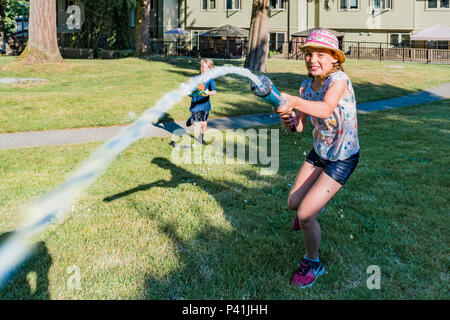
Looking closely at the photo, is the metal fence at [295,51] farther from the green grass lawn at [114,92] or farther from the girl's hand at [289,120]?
the girl's hand at [289,120]

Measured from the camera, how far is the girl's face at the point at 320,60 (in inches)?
142

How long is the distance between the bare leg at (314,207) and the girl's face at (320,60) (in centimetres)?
90

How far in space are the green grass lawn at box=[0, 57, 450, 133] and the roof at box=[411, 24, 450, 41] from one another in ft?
40.2

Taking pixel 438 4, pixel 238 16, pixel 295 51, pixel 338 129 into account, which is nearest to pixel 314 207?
pixel 338 129

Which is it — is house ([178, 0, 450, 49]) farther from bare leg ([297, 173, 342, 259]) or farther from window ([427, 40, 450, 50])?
bare leg ([297, 173, 342, 259])

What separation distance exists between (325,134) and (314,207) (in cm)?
66

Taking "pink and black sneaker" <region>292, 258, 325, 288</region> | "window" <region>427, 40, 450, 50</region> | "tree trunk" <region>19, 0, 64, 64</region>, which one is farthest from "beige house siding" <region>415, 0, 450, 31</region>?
"pink and black sneaker" <region>292, 258, 325, 288</region>

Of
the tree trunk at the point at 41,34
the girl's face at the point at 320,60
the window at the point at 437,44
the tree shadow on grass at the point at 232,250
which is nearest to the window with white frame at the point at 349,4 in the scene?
the window at the point at 437,44

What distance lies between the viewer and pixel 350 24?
4044 centimetres

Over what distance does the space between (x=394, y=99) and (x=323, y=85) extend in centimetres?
1526

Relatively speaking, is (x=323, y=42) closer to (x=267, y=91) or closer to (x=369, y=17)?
(x=267, y=91)

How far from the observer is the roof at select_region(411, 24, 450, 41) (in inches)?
1382

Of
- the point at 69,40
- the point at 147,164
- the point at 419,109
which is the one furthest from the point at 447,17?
the point at 147,164
